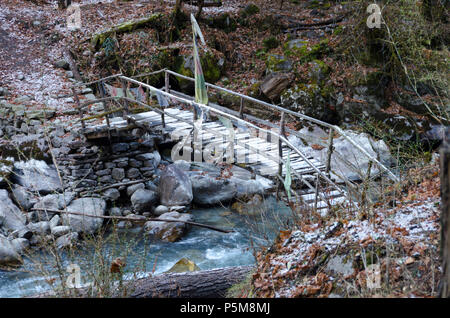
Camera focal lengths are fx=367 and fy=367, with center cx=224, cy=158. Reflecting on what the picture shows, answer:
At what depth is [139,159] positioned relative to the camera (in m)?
11.1

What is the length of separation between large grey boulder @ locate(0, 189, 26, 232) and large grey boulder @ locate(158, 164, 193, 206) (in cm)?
346

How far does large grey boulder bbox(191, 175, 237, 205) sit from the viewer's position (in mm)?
10277

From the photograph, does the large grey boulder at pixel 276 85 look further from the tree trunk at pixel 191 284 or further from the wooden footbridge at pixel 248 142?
the tree trunk at pixel 191 284

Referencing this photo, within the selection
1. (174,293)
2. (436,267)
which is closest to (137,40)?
(174,293)

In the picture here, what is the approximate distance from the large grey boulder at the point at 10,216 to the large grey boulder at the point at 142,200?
267 cm

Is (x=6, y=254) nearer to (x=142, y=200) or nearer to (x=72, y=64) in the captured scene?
(x=142, y=200)

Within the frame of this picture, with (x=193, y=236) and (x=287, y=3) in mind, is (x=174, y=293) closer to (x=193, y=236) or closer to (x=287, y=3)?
(x=193, y=236)

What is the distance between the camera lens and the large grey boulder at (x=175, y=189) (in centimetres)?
1006

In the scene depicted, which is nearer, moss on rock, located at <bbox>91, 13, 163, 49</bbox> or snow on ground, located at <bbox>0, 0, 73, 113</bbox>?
snow on ground, located at <bbox>0, 0, 73, 113</bbox>
